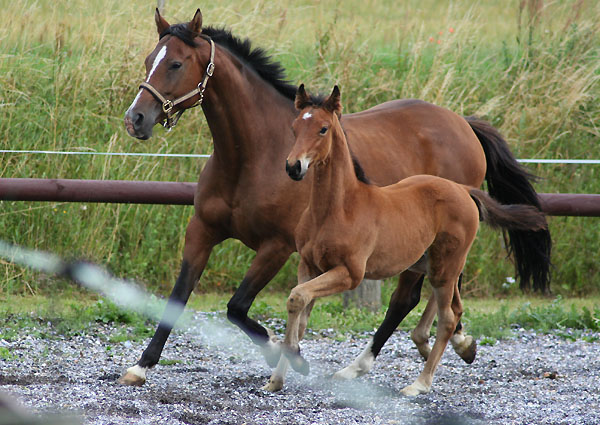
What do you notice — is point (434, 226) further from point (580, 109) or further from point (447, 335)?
point (580, 109)

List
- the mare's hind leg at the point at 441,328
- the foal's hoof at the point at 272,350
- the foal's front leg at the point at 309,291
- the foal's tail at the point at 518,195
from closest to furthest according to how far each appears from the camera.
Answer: the foal's front leg at the point at 309,291
the mare's hind leg at the point at 441,328
the foal's hoof at the point at 272,350
the foal's tail at the point at 518,195

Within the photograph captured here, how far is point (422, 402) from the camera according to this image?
171 inches

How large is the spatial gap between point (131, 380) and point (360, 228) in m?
1.50

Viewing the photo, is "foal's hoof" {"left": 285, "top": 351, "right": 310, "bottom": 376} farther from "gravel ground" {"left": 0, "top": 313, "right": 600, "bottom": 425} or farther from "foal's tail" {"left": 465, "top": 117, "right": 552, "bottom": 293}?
"foal's tail" {"left": 465, "top": 117, "right": 552, "bottom": 293}

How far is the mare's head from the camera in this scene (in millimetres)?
4375

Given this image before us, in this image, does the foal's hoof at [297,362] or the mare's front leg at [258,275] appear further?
the mare's front leg at [258,275]

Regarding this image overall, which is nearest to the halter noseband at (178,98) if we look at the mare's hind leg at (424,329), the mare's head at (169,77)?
the mare's head at (169,77)

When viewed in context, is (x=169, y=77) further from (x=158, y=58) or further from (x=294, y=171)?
(x=294, y=171)

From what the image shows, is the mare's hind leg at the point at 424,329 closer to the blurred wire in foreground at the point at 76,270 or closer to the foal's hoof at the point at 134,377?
the foal's hoof at the point at 134,377

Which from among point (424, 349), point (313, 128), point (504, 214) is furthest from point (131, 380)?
point (504, 214)

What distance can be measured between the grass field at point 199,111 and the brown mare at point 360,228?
11.0ft

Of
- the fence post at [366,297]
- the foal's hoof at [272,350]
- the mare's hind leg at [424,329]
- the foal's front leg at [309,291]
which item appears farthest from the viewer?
the fence post at [366,297]

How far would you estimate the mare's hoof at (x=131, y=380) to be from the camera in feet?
14.6

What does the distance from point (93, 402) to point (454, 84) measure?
261 inches
